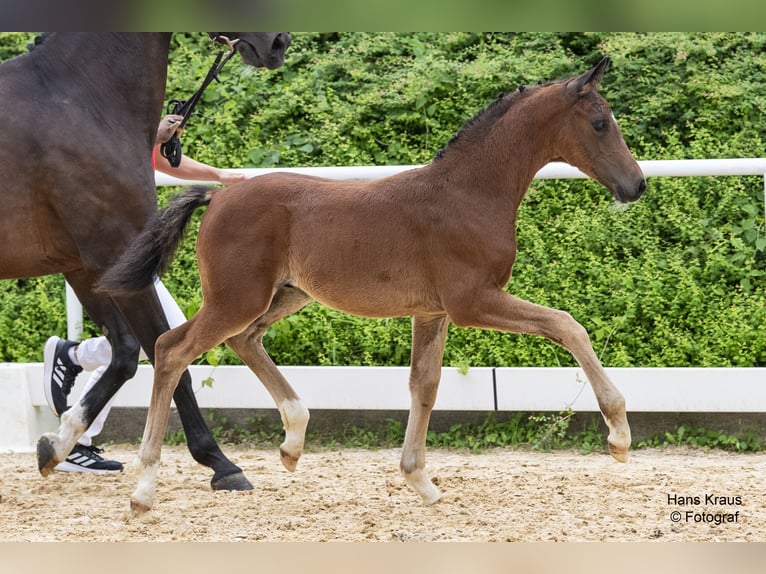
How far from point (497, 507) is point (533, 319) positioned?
107cm

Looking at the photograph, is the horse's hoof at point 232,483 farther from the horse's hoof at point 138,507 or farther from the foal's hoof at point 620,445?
the foal's hoof at point 620,445

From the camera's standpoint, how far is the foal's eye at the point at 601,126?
3391 mm

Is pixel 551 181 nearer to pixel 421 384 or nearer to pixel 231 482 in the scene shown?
pixel 421 384

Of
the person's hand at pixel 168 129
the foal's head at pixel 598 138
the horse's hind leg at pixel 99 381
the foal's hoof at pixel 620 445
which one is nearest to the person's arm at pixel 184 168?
the person's hand at pixel 168 129

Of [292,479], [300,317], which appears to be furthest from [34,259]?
[300,317]

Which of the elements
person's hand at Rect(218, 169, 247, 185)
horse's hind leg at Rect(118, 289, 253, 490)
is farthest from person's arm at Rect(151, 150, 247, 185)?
horse's hind leg at Rect(118, 289, 253, 490)

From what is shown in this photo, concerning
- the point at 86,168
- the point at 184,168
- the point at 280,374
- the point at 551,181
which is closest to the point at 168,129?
the point at 184,168

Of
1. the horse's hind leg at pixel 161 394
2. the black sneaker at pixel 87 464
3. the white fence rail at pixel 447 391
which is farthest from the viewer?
the white fence rail at pixel 447 391

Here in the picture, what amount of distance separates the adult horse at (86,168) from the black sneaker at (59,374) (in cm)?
71

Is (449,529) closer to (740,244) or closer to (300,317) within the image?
(300,317)

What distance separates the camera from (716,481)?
438 centimetres

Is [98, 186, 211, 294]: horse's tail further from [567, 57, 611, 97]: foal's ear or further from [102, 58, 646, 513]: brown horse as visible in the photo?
[567, 57, 611, 97]: foal's ear

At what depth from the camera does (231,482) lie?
441 centimetres

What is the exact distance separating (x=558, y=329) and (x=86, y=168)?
2200 millimetres
